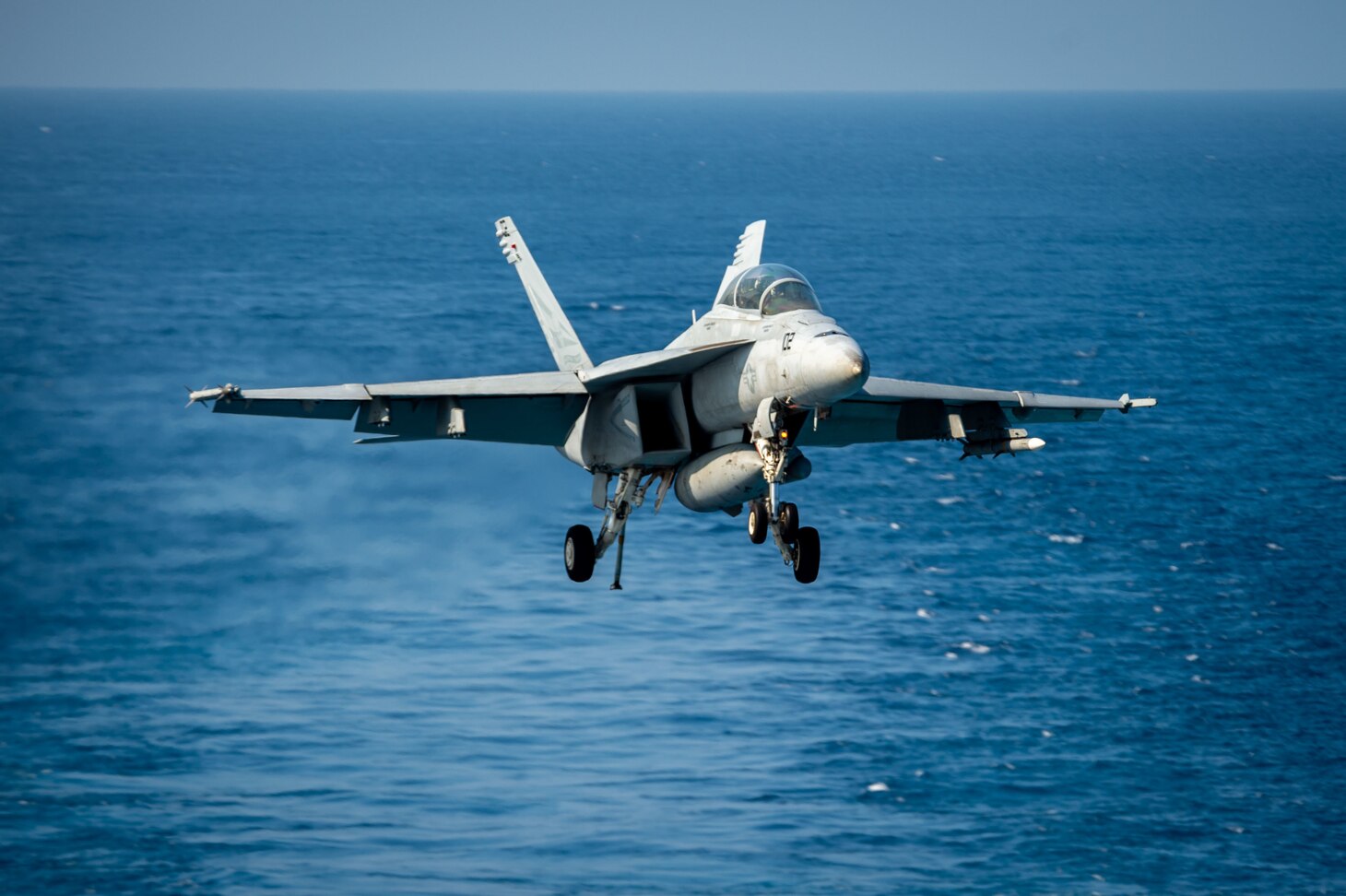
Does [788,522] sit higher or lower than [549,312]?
lower

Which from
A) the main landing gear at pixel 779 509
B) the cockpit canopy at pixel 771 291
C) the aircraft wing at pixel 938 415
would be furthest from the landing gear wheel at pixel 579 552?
the cockpit canopy at pixel 771 291

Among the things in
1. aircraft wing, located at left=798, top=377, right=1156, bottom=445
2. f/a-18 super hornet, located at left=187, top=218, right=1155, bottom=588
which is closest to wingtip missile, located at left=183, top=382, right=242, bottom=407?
f/a-18 super hornet, located at left=187, top=218, right=1155, bottom=588

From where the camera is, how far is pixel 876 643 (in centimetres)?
18262

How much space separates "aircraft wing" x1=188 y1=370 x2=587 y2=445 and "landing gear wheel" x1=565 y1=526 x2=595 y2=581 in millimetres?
2776

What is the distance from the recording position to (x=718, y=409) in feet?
130

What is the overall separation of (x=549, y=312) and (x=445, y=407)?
373 inches

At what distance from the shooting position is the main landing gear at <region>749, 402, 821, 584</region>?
36844mm

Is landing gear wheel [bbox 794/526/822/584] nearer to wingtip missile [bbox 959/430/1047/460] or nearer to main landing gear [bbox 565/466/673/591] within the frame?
main landing gear [bbox 565/466/673/591]

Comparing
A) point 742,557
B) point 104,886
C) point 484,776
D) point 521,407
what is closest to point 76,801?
point 104,886

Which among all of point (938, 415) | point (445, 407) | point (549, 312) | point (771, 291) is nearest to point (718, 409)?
point (771, 291)

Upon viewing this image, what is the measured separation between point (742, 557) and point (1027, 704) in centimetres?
3433

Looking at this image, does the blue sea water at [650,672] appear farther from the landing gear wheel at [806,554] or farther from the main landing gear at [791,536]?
the landing gear wheel at [806,554]

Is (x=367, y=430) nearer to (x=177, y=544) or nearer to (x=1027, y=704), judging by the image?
(x=1027, y=704)

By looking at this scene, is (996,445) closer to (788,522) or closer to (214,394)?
(788,522)
